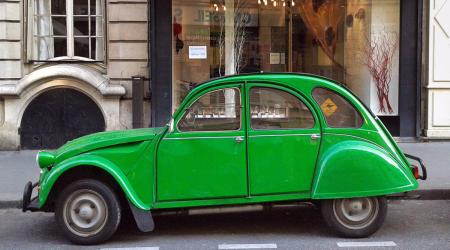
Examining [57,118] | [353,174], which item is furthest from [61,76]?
[353,174]

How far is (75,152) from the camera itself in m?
6.32

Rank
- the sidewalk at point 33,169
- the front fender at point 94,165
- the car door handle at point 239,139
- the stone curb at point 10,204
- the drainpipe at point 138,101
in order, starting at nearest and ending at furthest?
the front fender at point 94,165
the car door handle at point 239,139
the stone curb at point 10,204
the sidewalk at point 33,169
the drainpipe at point 138,101

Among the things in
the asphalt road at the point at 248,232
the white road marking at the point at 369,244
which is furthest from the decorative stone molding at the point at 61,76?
the white road marking at the point at 369,244

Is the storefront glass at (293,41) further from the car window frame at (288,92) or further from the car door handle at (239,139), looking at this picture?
the car door handle at (239,139)

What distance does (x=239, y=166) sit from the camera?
6246 mm

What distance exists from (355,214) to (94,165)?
2785mm

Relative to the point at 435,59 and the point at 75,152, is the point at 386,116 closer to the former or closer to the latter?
the point at 435,59

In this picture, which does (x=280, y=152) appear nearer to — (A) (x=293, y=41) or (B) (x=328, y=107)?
(B) (x=328, y=107)

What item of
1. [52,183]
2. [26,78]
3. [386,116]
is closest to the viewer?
[52,183]

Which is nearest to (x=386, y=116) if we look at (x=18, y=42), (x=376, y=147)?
(x=376, y=147)

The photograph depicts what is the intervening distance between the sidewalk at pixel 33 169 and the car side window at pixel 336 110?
8.80 ft

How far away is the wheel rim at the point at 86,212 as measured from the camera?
20.5ft

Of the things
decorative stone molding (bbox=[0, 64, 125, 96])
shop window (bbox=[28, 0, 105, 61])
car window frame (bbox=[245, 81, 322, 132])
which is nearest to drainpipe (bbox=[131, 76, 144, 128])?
decorative stone molding (bbox=[0, 64, 125, 96])

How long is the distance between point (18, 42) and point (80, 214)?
23.5 ft
